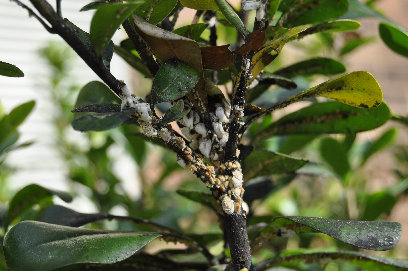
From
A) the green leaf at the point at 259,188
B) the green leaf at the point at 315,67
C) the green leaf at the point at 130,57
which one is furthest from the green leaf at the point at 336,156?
the green leaf at the point at 130,57

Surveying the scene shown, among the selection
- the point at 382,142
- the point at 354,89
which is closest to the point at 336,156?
the point at 382,142

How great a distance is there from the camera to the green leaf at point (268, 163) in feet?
2.10

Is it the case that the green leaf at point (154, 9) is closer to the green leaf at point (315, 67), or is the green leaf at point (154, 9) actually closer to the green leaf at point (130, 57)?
the green leaf at point (130, 57)

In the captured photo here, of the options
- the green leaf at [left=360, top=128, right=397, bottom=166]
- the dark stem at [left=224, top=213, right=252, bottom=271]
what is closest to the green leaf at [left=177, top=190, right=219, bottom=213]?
the dark stem at [left=224, top=213, right=252, bottom=271]

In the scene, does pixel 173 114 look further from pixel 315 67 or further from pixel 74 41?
pixel 315 67

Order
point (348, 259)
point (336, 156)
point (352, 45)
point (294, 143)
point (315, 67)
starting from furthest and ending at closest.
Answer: point (352, 45) → point (336, 156) → point (294, 143) → point (315, 67) → point (348, 259)

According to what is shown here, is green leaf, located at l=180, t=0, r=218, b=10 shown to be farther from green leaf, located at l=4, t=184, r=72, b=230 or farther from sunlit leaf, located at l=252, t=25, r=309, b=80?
green leaf, located at l=4, t=184, r=72, b=230

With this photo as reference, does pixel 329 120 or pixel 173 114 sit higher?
pixel 173 114

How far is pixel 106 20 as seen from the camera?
1.42ft

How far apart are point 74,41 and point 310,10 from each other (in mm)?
387

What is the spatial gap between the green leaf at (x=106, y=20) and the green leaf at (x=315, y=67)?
0.37 m

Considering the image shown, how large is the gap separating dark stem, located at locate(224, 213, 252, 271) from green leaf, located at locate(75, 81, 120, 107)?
0.23 metres

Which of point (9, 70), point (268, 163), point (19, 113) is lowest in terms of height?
point (268, 163)

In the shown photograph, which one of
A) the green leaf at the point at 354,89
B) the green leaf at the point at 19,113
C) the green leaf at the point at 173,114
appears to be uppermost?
the green leaf at the point at 173,114
